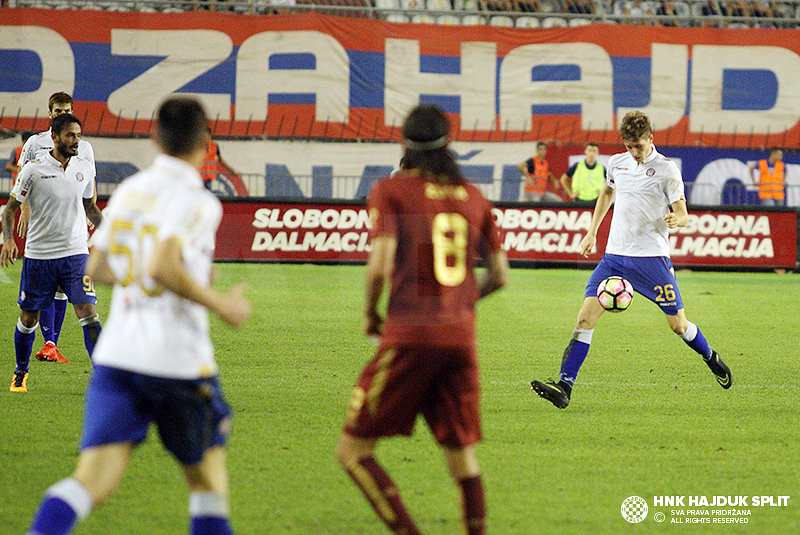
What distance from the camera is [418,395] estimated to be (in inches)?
148

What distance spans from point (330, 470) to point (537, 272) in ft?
44.8

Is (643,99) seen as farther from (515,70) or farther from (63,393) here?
(63,393)

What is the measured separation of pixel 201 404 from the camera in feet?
11.0

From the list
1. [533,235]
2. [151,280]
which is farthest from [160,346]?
[533,235]

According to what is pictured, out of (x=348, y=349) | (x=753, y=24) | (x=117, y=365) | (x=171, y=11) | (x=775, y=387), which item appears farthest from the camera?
(x=753, y=24)

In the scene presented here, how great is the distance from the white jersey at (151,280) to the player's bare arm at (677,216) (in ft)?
16.6

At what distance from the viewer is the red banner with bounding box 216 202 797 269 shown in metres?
18.5

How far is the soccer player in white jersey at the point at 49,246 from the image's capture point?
786 centimetres

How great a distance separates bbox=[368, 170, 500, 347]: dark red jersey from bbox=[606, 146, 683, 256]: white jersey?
438 centimetres

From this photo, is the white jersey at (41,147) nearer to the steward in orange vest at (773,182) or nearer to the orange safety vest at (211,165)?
the orange safety vest at (211,165)

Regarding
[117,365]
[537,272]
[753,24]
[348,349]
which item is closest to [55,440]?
[117,365]

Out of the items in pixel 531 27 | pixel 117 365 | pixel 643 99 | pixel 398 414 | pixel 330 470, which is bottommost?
pixel 330 470

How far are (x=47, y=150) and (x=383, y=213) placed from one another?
531 cm

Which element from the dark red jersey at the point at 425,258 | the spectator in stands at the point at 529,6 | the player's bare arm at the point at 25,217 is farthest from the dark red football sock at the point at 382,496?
the spectator in stands at the point at 529,6
